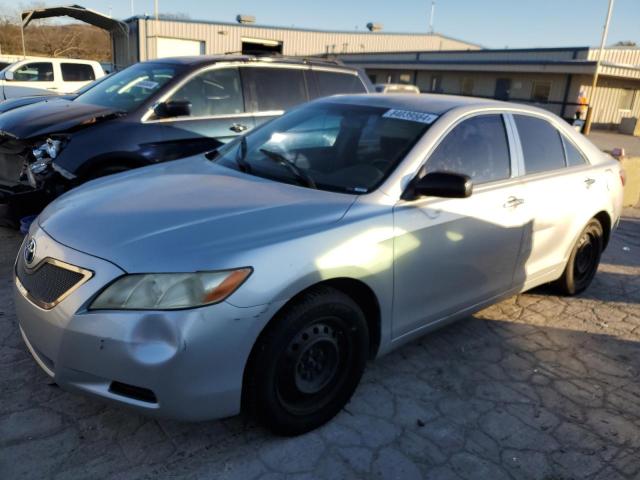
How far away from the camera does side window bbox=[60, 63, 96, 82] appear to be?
15.0m

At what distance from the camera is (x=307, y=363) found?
2689 millimetres

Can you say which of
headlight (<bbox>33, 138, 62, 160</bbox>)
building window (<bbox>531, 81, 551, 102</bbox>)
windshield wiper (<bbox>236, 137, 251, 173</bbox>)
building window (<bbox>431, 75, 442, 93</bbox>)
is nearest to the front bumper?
windshield wiper (<bbox>236, 137, 251, 173</bbox>)

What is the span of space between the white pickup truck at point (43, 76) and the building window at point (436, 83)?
79.3 feet

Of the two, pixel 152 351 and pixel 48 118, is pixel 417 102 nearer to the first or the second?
pixel 152 351

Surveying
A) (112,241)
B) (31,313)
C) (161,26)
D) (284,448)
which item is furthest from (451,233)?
(161,26)

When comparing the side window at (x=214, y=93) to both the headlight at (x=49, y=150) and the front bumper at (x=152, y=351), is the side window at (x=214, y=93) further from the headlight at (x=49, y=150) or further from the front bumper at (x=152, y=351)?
the front bumper at (x=152, y=351)

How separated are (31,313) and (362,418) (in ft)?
5.76

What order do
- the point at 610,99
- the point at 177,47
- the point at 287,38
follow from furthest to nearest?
the point at 287,38 → the point at 177,47 → the point at 610,99

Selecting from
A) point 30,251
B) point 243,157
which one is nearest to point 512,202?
point 243,157

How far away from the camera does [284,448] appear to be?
2656 millimetres

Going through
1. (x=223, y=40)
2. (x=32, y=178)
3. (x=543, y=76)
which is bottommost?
(x=32, y=178)

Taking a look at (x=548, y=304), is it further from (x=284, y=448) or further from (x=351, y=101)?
(x=284, y=448)

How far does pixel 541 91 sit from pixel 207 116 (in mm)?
27679

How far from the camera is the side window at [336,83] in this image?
22.0 feet
